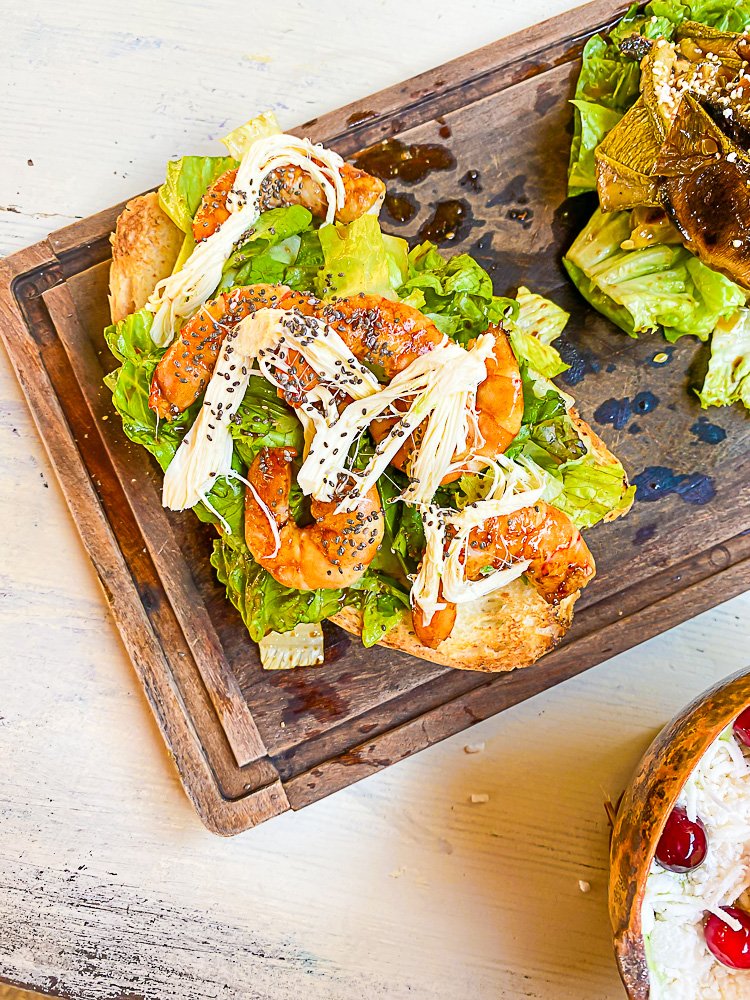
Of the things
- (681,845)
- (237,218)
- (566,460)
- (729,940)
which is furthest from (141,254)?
(729,940)

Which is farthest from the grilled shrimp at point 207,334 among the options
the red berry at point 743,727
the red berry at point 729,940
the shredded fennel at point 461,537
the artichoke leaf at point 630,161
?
the red berry at point 729,940

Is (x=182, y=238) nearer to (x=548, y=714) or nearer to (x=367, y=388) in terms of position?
(x=367, y=388)

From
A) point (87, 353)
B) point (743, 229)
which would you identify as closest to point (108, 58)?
point (87, 353)

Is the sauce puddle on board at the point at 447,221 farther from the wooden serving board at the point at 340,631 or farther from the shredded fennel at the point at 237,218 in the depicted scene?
the shredded fennel at the point at 237,218

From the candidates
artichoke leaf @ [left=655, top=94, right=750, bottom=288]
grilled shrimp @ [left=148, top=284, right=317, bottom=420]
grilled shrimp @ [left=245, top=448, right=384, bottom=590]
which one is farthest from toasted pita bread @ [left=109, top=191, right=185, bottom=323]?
artichoke leaf @ [left=655, top=94, right=750, bottom=288]

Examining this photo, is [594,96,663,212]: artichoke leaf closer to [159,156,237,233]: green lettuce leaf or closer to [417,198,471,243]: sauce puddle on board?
[417,198,471,243]: sauce puddle on board
